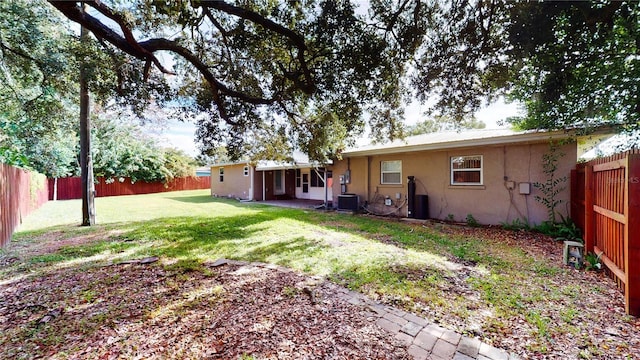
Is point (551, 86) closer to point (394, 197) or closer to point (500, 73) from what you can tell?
point (500, 73)

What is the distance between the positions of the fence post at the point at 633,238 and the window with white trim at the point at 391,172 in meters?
7.12

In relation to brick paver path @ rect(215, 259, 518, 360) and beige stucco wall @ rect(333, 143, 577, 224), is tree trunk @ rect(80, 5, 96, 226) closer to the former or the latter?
brick paver path @ rect(215, 259, 518, 360)

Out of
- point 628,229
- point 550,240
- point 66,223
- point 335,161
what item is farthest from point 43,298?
point 335,161

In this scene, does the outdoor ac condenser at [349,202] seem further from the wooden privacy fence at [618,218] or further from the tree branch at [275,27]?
the wooden privacy fence at [618,218]

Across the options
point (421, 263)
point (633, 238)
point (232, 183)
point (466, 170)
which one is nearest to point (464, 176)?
point (466, 170)

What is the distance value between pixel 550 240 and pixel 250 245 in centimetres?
661

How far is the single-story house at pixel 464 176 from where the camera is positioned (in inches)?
281

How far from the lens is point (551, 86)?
4.94 meters

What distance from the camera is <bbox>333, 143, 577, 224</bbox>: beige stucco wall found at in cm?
720

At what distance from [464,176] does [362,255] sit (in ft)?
17.4

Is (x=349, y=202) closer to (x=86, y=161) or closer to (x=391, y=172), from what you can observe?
(x=391, y=172)

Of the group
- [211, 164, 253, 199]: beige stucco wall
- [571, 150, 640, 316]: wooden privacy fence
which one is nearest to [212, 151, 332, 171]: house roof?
[211, 164, 253, 199]: beige stucco wall

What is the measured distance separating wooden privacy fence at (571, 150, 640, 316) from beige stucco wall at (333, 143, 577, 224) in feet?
9.34

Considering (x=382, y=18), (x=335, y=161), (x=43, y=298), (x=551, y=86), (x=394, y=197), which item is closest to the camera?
(x=43, y=298)
